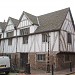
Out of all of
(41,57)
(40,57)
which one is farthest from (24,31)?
(41,57)

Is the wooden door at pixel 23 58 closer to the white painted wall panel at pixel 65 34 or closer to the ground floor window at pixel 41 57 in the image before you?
the ground floor window at pixel 41 57

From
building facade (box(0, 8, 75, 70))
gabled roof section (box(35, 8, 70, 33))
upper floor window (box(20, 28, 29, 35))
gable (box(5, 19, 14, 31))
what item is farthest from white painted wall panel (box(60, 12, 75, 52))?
gable (box(5, 19, 14, 31))

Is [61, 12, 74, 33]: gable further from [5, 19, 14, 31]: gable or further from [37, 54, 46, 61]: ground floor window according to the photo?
[5, 19, 14, 31]: gable

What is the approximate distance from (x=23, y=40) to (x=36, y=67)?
225 inches

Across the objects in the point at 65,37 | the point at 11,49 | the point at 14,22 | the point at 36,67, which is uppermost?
the point at 14,22

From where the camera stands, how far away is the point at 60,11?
1091 inches

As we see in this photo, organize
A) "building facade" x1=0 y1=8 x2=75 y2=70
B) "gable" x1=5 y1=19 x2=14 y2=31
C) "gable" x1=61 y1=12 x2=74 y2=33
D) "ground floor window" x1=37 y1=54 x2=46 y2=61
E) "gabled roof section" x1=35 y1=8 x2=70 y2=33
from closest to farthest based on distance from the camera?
"building facade" x1=0 y1=8 x2=75 y2=70 → "gabled roof section" x1=35 y1=8 x2=70 y2=33 → "ground floor window" x1=37 y1=54 x2=46 y2=61 → "gable" x1=61 y1=12 x2=74 y2=33 → "gable" x1=5 y1=19 x2=14 y2=31

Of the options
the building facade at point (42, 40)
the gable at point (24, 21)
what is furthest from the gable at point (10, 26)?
the gable at point (24, 21)

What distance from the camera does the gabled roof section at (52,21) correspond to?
24.2 m

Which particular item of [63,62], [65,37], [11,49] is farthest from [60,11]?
[11,49]

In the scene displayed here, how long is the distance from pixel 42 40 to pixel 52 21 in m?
3.65

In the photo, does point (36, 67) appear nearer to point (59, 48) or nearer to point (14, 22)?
point (59, 48)

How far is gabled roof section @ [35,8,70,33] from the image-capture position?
24.2m

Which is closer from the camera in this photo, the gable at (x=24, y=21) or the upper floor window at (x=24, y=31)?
the gable at (x=24, y=21)
